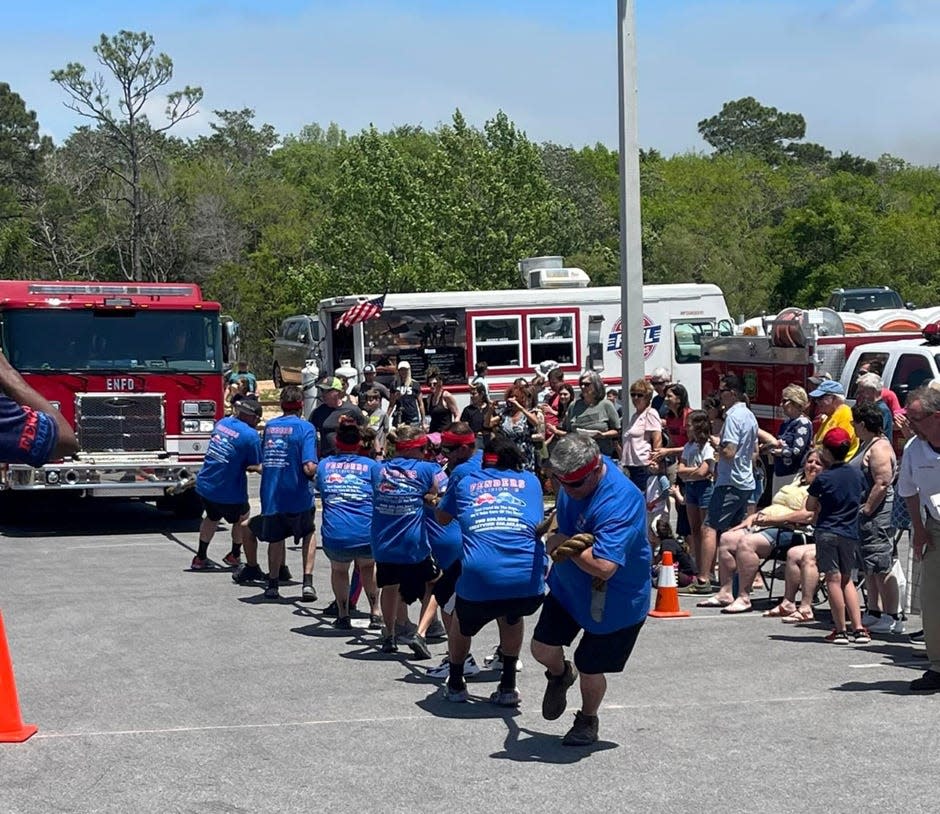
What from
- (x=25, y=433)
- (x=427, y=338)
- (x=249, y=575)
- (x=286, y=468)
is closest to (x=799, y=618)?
(x=286, y=468)

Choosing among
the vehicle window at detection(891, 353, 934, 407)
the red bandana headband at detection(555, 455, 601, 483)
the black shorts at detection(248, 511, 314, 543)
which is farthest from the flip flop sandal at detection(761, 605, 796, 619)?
the vehicle window at detection(891, 353, 934, 407)

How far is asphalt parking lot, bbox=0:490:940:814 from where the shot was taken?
275 inches

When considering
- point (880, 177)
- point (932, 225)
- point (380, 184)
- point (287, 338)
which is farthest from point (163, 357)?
point (880, 177)

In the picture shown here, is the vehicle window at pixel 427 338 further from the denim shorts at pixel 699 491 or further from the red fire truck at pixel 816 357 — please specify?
the denim shorts at pixel 699 491

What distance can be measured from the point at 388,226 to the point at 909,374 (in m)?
32.1

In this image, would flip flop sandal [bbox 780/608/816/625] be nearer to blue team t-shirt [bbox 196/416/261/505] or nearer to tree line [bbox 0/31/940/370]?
blue team t-shirt [bbox 196/416/261/505]

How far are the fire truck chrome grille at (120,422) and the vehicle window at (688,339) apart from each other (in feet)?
40.6

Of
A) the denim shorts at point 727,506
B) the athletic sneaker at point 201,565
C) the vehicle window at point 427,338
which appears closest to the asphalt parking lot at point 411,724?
the denim shorts at point 727,506

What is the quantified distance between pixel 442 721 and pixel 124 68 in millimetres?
32574

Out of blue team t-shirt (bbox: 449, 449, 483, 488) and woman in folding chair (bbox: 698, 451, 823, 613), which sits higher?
blue team t-shirt (bbox: 449, 449, 483, 488)

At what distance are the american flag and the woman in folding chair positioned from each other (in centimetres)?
1482

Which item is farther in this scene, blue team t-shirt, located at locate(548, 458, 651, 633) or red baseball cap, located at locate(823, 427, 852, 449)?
red baseball cap, located at locate(823, 427, 852, 449)

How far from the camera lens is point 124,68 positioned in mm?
38156

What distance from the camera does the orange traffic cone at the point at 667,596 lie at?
12.3 m
